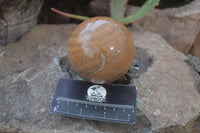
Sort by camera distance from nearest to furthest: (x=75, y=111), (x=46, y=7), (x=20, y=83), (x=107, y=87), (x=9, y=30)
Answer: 1. (x=75, y=111)
2. (x=107, y=87)
3. (x=20, y=83)
4. (x=9, y=30)
5. (x=46, y=7)

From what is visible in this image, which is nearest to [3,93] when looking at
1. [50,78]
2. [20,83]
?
[20,83]

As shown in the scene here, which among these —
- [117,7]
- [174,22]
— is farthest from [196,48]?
[117,7]

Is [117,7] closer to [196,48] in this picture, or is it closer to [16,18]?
[16,18]

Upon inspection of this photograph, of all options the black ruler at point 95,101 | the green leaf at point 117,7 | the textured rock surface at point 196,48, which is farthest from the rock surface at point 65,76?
the textured rock surface at point 196,48

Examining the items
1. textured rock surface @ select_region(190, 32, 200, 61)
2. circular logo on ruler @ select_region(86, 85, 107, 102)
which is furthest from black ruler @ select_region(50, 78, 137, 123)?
textured rock surface @ select_region(190, 32, 200, 61)

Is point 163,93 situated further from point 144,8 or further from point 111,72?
point 144,8

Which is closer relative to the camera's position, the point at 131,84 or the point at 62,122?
the point at 62,122

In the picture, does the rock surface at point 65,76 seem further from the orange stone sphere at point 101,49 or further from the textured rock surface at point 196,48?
the textured rock surface at point 196,48

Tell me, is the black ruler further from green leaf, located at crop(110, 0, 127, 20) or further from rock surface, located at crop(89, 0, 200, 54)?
rock surface, located at crop(89, 0, 200, 54)
